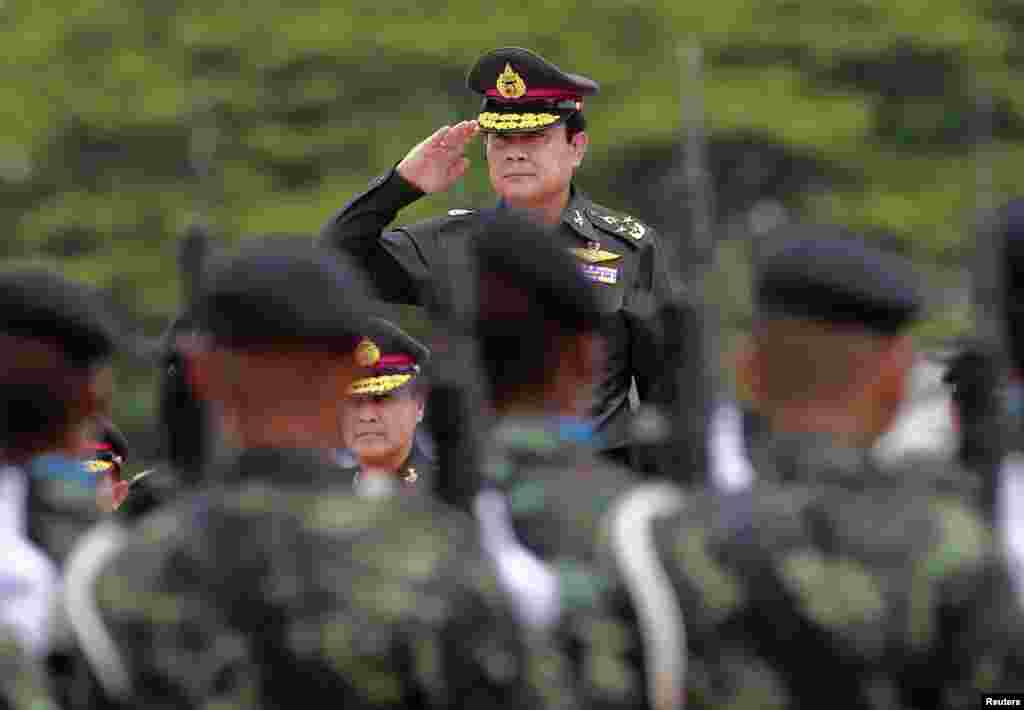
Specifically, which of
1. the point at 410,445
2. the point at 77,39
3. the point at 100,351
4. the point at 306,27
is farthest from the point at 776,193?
the point at 100,351

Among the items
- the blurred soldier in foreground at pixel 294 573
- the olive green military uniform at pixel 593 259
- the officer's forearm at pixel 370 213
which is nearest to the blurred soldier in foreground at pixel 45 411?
the blurred soldier in foreground at pixel 294 573

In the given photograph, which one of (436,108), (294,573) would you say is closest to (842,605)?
(294,573)

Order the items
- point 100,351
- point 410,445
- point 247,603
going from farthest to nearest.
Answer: point 410,445 → point 100,351 → point 247,603

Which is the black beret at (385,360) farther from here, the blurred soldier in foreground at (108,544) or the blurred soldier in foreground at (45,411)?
the blurred soldier in foreground at (45,411)

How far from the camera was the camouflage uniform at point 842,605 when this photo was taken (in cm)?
405

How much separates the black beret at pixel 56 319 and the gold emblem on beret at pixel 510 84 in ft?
9.24

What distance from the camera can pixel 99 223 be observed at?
14.9 m

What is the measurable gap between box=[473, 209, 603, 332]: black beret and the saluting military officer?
2.16m

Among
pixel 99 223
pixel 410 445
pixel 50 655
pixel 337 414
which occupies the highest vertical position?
pixel 337 414

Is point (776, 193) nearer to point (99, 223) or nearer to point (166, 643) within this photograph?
point (99, 223)

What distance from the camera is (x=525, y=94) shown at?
23.0 feet

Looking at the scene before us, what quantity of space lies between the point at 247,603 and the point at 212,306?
0.45 metres

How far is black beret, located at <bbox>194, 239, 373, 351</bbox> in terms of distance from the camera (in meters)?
4.09

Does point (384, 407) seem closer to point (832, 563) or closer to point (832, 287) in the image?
point (832, 287)
